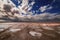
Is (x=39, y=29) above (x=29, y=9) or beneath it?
beneath

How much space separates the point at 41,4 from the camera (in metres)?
1.53

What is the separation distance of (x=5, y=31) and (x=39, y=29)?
0.49m

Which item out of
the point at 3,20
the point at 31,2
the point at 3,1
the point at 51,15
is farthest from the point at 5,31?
the point at 51,15

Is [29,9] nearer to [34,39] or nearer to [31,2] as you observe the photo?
[31,2]

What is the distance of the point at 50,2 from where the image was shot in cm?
152

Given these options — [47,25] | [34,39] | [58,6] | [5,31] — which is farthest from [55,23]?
[5,31]

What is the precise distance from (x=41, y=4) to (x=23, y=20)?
0.34 metres

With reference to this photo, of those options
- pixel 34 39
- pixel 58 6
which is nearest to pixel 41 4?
pixel 58 6

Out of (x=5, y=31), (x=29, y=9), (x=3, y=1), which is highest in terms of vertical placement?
(x=3, y=1)

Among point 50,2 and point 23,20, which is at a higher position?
point 50,2

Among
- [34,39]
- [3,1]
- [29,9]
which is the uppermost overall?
[3,1]

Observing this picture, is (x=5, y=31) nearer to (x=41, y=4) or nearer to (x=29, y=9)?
(x=29, y=9)

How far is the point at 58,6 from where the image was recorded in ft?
4.93

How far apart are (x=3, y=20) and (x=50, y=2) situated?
0.72 metres
